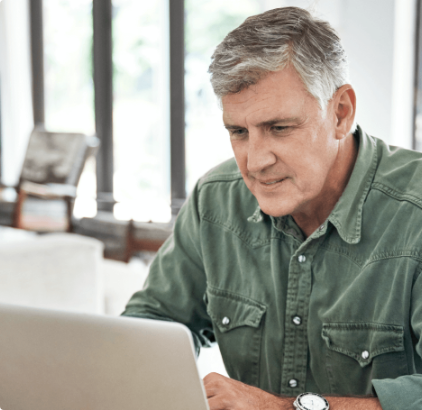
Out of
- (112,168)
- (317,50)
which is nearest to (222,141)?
(112,168)

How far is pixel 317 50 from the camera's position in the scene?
100 cm

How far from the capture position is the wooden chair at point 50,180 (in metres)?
4.39

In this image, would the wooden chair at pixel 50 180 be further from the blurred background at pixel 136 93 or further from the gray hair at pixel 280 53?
the gray hair at pixel 280 53

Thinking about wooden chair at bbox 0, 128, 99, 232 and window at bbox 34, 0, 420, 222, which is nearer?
wooden chair at bbox 0, 128, 99, 232

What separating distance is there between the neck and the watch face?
0.40m

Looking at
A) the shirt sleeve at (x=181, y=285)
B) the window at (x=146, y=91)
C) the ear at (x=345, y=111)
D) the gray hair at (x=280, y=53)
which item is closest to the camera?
the gray hair at (x=280, y=53)

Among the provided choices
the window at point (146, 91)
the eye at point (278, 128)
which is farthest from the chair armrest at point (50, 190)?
the eye at point (278, 128)

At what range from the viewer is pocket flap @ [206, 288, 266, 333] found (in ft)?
3.78

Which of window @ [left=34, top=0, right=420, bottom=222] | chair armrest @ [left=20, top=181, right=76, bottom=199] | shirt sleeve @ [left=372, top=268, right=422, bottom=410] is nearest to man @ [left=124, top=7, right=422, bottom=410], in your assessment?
shirt sleeve @ [left=372, top=268, right=422, bottom=410]

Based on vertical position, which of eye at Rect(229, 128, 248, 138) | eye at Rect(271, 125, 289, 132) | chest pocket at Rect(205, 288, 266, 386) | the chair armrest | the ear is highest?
the ear

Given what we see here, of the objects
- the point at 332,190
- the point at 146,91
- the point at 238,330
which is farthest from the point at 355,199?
the point at 146,91

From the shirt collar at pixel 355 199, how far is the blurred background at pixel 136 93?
297 cm

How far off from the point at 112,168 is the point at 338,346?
15.5 ft

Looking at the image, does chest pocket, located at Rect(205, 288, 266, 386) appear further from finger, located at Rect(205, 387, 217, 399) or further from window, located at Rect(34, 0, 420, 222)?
window, located at Rect(34, 0, 420, 222)
